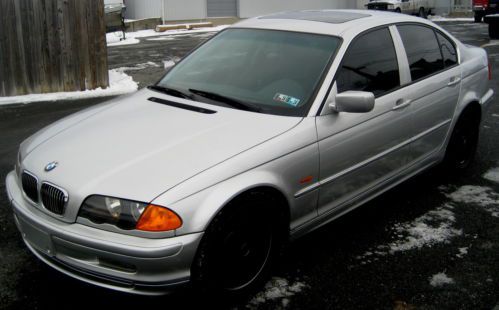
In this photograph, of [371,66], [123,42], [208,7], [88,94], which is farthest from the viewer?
[208,7]

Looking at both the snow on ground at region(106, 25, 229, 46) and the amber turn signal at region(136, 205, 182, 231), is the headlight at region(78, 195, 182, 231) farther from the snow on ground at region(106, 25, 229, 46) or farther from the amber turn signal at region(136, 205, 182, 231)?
the snow on ground at region(106, 25, 229, 46)

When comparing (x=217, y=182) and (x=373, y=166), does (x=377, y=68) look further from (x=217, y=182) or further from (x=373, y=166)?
(x=217, y=182)

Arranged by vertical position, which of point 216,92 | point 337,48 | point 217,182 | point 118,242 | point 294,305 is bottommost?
point 294,305

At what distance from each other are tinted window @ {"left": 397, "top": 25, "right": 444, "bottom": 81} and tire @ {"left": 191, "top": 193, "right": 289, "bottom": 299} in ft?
6.49

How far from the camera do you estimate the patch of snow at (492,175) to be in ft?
17.2

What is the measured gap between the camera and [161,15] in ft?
81.5

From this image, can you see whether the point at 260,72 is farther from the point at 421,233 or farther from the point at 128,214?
the point at 421,233

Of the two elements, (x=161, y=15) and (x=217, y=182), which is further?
(x=161, y=15)

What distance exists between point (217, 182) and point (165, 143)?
1.56 feet

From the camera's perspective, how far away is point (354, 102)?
3447mm

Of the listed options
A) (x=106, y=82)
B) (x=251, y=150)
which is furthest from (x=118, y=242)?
(x=106, y=82)

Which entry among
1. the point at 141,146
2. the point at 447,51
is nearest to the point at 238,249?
the point at 141,146

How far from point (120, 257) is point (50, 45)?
22.9 ft

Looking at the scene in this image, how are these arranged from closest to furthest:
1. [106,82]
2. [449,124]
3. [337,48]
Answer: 1. [337,48]
2. [449,124]
3. [106,82]
